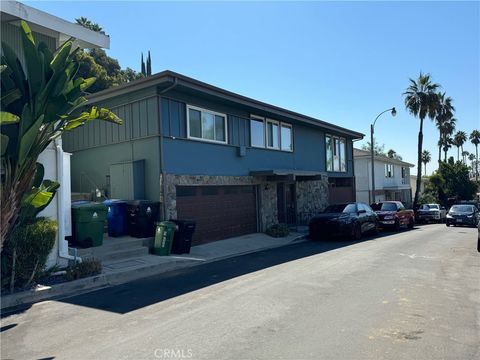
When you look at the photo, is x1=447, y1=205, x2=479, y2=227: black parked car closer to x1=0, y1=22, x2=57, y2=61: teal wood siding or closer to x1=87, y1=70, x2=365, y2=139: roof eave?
x1=87, y1=70, x2=365, y2=139: roof eave

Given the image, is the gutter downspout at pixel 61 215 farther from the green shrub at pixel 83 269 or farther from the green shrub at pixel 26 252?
the green shrub at pixel 26 252

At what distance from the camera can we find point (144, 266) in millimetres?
10055

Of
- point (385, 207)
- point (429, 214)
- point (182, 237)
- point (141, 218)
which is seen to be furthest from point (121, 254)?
point (429, 214)

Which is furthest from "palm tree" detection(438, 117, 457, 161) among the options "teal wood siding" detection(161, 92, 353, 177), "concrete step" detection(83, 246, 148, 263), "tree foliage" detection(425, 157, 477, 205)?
"concrete step" detection(83, 246, 148, 263)

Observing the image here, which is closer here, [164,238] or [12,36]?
[12,36]

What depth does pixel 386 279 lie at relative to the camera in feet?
28.5

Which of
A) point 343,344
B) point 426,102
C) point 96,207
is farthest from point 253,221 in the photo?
point 426,102

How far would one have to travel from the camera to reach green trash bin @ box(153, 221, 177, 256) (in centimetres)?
1196

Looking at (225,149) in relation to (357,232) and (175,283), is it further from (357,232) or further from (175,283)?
(175,283)

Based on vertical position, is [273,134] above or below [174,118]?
above

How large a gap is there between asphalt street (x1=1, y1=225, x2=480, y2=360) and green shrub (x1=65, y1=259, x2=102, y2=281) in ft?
2.54

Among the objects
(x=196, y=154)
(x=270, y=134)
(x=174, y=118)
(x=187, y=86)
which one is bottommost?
(x=196, y=154)

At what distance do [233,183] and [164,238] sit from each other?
17.7 ft

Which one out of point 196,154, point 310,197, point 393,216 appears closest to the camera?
point 196,154
